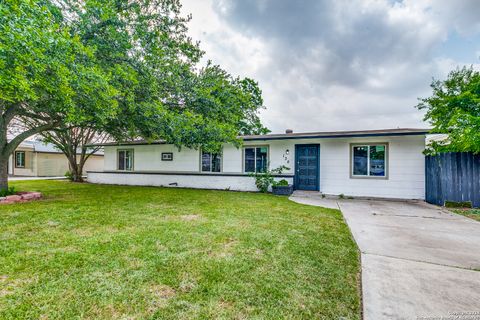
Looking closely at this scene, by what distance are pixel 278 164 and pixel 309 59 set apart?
5.60 meters

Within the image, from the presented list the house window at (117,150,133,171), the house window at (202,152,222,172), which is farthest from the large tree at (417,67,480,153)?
the house window at (117,150,133,171)

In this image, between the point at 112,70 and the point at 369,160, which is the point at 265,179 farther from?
the point at 112,70

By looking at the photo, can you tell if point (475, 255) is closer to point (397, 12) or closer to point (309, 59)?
point (397, 12)

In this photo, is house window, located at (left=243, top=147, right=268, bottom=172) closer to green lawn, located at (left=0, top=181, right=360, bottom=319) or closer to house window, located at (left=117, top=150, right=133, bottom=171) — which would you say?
green lawn, located at (left=0, top=181, right=360, bottom=319)

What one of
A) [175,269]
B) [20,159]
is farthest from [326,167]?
[20,159]

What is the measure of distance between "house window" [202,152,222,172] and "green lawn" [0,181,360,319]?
6.83 m

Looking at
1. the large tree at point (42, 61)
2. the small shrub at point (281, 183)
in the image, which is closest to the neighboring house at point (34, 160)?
the large tree at point (42, 61)

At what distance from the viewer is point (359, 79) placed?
11906mm

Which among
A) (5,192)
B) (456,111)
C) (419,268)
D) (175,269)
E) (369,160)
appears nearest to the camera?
(175,269)

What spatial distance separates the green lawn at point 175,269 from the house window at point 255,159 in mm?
5969

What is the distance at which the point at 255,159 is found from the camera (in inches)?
420

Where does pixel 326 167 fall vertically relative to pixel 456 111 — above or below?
below

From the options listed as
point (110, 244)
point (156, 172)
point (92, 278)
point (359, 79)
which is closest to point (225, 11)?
point (359, 79)

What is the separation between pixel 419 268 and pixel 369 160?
7.14 m
